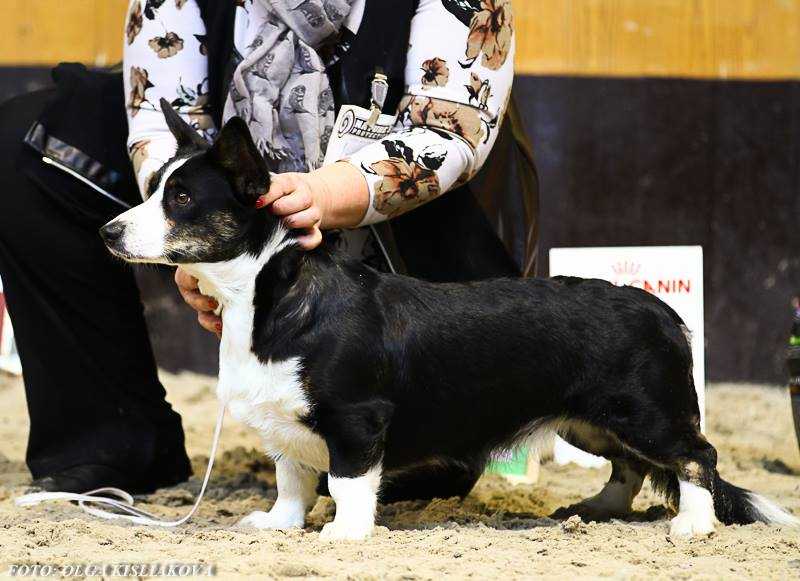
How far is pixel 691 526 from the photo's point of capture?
188 cm

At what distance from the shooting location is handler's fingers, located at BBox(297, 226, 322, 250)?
5.97 ft

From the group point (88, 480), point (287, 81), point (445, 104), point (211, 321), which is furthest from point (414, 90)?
point (88, 480)

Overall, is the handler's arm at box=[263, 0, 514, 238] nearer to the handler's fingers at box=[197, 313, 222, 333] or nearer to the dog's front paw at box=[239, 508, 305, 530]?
the handler's fingers at box=[197, 313, 222, 333]

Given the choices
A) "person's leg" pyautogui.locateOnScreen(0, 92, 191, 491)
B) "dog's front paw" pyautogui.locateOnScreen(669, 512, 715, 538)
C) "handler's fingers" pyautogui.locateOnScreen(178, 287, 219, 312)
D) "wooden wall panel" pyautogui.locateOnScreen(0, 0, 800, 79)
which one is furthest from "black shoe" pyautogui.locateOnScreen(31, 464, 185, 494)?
"wooden wall panel" pyautogui.locateOnScreen(0, 0, 800, 79)

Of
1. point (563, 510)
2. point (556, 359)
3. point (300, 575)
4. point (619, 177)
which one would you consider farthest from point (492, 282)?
point (619, 177)

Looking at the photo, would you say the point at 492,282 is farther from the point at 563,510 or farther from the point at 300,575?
the point at 300,575

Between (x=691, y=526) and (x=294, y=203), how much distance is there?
901 mm

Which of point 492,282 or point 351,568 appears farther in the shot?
point 492,282

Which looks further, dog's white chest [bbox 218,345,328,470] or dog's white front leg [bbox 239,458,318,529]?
dog's white front leg [bbox 239,458,318,529]

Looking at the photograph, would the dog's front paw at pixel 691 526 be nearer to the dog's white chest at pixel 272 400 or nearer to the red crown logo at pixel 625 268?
the dog's white chest at pixel 272 400

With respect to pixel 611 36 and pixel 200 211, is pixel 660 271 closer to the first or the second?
pixel 611 36

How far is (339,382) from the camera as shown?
1773mm

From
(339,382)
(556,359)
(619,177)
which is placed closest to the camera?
(339,382)

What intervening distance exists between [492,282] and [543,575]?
58cm
